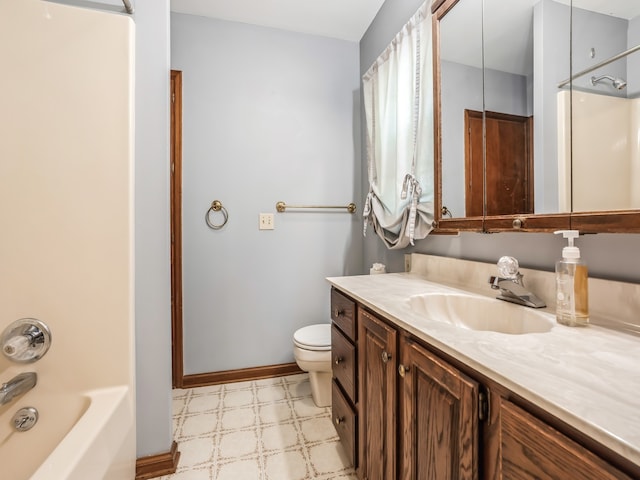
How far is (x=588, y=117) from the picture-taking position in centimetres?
82

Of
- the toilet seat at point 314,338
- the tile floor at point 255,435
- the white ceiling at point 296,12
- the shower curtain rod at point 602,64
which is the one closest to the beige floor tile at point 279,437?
the tile floor at point 255,435

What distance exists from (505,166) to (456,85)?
1.58 ft

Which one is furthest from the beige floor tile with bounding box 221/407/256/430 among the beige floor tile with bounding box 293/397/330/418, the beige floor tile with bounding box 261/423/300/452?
the beige floor tile with bounding box 293/397/330/418

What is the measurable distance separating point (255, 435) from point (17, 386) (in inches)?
42.7

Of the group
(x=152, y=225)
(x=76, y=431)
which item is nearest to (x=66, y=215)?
(x=152, y=225)

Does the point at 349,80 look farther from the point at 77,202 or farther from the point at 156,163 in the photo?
the point at 77,202

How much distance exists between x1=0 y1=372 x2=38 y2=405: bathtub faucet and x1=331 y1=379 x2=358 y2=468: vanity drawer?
1.15 metres

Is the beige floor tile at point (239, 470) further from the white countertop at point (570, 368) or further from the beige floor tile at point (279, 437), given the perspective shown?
the white countertop at point (570, 368)

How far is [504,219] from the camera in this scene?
109 centimetres

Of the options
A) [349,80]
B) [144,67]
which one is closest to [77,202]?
[144,67]

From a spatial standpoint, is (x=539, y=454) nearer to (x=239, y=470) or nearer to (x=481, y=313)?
(x=481, y=313)

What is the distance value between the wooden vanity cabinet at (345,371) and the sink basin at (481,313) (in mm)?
296

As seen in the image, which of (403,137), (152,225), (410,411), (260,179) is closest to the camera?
(410,411)

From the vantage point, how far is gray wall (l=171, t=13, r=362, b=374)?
209cm
